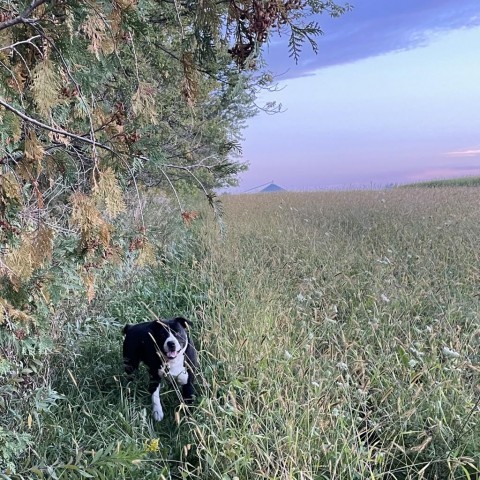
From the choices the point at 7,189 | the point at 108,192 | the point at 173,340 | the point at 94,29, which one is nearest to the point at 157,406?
the point at 173,340

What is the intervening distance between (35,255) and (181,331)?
63.5 inches

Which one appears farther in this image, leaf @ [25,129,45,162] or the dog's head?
the dog's head

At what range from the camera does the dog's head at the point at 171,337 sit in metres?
3.32

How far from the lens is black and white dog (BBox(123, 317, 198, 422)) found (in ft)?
10.9

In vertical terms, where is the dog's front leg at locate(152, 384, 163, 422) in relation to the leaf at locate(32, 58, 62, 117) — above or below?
below

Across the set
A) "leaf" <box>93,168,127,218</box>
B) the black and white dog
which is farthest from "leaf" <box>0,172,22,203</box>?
the black and white dog

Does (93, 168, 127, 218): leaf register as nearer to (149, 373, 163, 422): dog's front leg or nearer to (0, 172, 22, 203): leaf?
(0, 172, 22, 203): leaf

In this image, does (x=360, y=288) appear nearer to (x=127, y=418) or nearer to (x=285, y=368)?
(x=285, y=368)

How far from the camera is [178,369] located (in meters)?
3.35

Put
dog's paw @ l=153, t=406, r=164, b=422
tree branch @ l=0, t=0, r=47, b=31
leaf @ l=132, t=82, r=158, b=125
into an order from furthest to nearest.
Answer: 1. dog's paw @ l=153, t=406, r=164, b=422
2. leaf @ l=132, t=82, r=158, b=125
3. tree branch @ l=0, t=0, r=47, b=31

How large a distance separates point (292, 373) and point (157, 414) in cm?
98

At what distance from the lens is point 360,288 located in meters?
4.51

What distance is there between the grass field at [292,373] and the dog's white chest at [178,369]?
0.48ft

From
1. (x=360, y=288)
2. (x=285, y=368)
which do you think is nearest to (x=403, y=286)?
(x=360, y=288)
